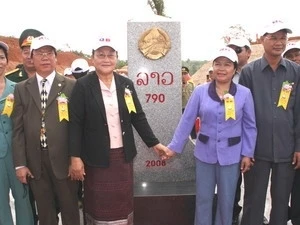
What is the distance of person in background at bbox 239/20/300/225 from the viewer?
298 cm

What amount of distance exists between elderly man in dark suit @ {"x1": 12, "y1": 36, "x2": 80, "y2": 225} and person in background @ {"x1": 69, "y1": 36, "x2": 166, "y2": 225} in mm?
116

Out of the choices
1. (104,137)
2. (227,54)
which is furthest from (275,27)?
(104,137)

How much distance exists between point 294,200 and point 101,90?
2172mm

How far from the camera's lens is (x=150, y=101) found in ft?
13.2

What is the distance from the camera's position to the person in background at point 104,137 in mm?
2770

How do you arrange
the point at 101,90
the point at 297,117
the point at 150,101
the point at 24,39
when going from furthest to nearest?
1. the point at 150,101
2. the point at 24,39
3. the point at 297,117
4. the point at 101,90

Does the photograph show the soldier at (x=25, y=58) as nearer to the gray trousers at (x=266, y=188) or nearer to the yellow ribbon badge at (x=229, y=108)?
the yellow ribbon badge at (x=229, y=108)

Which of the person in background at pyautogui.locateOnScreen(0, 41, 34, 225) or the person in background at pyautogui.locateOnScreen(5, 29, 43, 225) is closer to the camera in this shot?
the person in background at pyautogui.locateOnScreen(0, 41, 34, 225)

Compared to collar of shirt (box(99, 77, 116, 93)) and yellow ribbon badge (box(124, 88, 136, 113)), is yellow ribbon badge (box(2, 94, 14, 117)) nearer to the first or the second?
collar of shirt (box(99, 77, 116, 93))

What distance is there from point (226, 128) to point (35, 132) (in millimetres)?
1514

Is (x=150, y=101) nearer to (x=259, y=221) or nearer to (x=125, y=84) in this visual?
(x=125, y=84)

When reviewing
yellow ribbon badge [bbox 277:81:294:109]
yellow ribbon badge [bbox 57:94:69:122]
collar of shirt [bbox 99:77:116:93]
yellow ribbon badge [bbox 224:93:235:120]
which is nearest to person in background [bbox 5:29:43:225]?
yellow ribbon badge [bbox 57:94:69:122]

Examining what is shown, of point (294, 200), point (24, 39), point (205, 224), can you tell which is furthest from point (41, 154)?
point (294, 200)

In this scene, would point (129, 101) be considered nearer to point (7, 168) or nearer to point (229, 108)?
point (229, 108)
